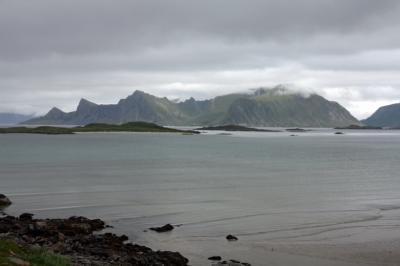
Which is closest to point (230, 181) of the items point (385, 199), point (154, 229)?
point (385, 199)

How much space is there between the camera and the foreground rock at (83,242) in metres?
24.7

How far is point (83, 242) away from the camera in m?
28.5

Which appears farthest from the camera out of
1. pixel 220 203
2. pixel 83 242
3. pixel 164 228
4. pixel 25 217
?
pixel 220 203

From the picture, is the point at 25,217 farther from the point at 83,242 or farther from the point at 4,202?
the point at 83,242

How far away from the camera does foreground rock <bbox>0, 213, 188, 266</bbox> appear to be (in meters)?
24.7

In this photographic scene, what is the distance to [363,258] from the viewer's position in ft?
90.1

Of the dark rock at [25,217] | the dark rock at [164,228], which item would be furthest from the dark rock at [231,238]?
the dark rock at [25,217]

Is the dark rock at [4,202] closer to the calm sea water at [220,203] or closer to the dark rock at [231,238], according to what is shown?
the calm sea water at [220,203]

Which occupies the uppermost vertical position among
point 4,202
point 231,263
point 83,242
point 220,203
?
point 4,202

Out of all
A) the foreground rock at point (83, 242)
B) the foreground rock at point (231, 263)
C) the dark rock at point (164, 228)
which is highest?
the foreground rock at point (83, 242)

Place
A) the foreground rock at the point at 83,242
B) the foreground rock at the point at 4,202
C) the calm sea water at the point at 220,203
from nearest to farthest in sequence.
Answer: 1. the foreground rock at the point at 83,242
2. the calm sea water at the point at 220,203
3. the foreground rock at the point at 4,202

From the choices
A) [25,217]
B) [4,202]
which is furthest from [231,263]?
[4,202]

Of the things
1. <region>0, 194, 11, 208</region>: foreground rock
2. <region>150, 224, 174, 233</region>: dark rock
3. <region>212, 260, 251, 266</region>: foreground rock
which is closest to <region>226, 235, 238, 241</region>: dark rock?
<region>150, 224, 174, 233</region>: dark rock

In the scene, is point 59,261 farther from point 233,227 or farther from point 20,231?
point 233,227
